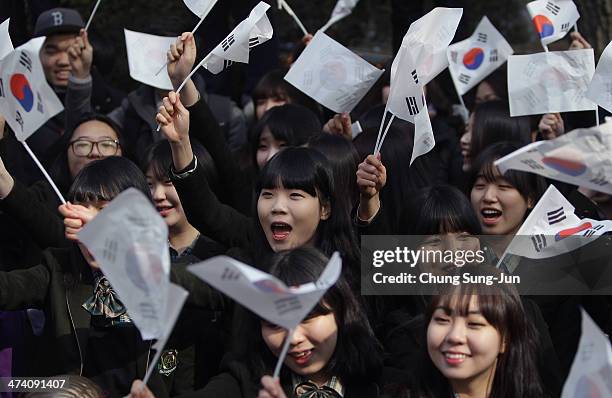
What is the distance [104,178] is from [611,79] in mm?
1864

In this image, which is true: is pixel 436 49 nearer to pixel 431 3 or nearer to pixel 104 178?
pixel 104 178

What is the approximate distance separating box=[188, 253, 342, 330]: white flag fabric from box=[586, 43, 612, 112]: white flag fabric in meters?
1.81

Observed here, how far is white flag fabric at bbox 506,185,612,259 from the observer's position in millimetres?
4215

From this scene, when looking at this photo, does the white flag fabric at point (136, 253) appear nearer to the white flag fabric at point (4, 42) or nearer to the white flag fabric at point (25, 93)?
the white flag fabric at point (25, 93)

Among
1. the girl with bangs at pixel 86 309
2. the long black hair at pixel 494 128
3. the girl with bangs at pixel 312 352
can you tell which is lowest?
the girl with bangs at pixel 86 309

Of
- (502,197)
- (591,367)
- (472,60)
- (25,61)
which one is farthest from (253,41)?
(591,367)

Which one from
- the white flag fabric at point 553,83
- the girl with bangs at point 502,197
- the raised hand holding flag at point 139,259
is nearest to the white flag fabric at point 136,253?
the raised hand holding flag at point 139,259

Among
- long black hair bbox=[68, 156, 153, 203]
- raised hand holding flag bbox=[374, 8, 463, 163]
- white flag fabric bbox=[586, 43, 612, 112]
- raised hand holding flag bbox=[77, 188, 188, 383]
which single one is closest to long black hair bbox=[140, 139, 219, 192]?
long black hair bbox=[68, 156, 153, 203]

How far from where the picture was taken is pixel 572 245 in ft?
13.9

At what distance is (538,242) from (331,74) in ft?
4.50

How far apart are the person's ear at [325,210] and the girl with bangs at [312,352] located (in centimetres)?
61

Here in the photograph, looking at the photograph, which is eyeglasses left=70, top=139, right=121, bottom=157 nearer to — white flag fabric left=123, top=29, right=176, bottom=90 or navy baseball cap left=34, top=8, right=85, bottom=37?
white flag fabric left=123, top=29, right=176, bottom=90

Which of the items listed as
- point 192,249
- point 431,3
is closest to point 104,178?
point 192,249

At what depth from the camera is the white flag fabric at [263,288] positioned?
291 centimetres
